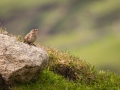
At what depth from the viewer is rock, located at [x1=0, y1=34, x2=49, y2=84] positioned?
1812 centimetres

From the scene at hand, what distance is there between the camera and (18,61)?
18156 mm

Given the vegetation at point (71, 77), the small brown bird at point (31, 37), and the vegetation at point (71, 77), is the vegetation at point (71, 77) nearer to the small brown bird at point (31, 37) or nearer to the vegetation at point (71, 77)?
the vegetation at point (71, 77)

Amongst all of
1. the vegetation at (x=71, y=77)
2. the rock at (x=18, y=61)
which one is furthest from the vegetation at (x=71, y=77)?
the rock at (x=18, y=61)

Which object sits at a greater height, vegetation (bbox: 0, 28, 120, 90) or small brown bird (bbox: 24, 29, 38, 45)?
small brown bird (bbox: 24, 29, 38, 45)

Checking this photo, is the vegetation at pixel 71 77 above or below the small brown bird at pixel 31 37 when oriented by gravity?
below

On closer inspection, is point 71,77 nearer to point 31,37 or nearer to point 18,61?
point 31,37

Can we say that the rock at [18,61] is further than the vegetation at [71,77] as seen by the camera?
No

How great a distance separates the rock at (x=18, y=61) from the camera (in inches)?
714

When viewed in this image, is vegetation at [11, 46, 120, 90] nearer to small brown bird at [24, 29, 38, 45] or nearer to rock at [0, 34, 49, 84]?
rock at [0, 34, 49, 84]

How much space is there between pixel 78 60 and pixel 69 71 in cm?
136

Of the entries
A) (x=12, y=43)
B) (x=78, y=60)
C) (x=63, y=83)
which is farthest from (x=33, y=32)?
(x=78, y=60)

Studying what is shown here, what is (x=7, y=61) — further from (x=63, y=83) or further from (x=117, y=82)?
(x=117, y=82)

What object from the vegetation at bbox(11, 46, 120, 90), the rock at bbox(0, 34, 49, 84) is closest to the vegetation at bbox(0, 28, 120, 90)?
the vegetation at bbox(11, 46, 120, 90)

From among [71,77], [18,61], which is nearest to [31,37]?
[18,61]
